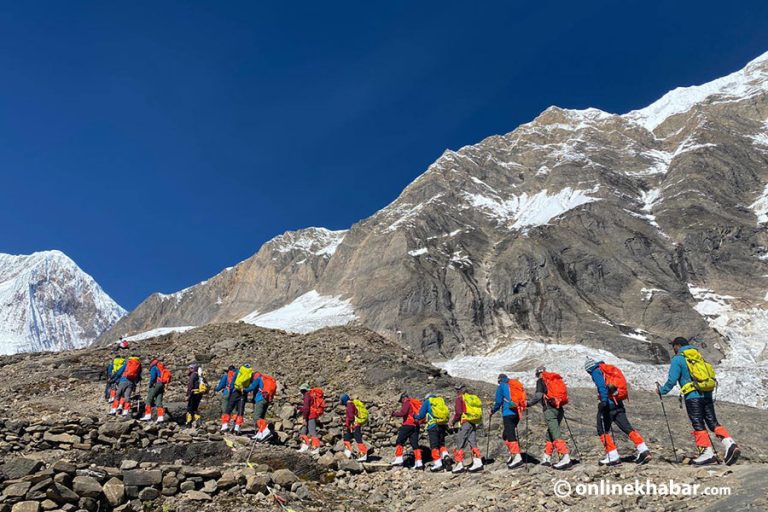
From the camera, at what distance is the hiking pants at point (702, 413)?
11977 millimetres

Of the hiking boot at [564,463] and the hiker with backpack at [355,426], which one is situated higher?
the hiker with backpack at [355,426]

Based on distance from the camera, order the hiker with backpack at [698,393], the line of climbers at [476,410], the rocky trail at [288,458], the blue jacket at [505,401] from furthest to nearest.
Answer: the blue jacket at [505,401] → the line of climbers at [476,410] → the hiker with backpack at [698,393] → the rocky trail at [288,458]

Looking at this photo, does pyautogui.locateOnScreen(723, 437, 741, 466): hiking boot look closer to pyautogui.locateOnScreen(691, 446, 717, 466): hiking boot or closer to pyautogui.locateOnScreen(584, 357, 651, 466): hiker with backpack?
pyautogui.locateOnScreen(691, 446, 717, 466): hiking boot

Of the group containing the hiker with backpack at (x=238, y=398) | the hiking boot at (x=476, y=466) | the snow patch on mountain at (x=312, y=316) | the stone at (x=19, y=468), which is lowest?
the hiking boot at (x=476, y=466)

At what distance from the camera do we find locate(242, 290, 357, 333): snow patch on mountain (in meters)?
162

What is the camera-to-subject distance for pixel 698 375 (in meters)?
12.0

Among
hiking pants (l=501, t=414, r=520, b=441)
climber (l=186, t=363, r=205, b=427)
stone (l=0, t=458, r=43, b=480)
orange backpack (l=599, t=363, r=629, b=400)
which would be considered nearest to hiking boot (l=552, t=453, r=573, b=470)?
hiking pants (l=501, t=414, r=520, b=441)

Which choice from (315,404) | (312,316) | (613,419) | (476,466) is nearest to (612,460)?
(613,419)

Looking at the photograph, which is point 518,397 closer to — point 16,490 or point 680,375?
point 680,375

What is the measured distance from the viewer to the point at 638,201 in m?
188

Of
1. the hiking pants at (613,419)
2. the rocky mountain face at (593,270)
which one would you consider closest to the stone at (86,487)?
the hiking pants at (613,419)

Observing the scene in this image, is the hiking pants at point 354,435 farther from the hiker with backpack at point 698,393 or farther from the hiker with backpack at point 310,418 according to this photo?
the hiker with backpack at point 698,393

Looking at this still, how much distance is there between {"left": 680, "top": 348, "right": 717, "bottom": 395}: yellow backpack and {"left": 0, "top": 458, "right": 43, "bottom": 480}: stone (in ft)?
43.7

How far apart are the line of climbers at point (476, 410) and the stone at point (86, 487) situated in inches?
324
